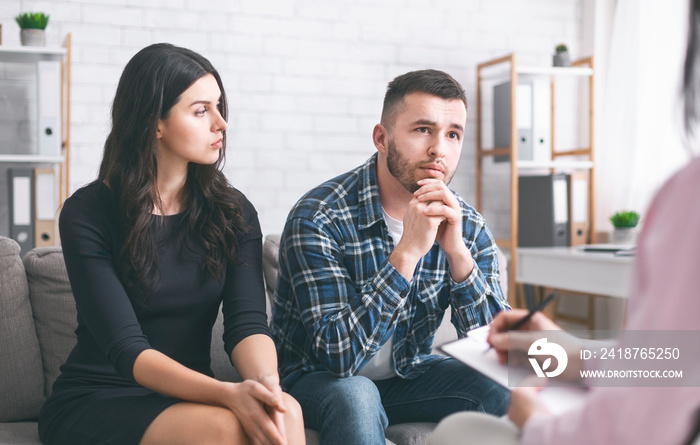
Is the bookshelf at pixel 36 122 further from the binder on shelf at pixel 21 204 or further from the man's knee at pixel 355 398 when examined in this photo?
the man's knee at pixel 355 398

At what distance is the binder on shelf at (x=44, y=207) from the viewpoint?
2852 mm

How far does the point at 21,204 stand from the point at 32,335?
1.37 m

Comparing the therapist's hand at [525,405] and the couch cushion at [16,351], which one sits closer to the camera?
the therapist's hand at [525,405]

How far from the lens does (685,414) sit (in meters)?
0.53

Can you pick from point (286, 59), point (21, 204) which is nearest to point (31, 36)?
point (21, 204)

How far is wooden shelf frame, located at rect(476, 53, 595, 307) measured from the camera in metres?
3.31

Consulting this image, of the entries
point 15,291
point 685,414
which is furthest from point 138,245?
point 685,414

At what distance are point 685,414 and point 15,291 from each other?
1522 millimetres

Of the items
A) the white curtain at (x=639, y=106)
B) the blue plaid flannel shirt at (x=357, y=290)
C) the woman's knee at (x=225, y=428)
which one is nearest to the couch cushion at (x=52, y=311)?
the blue plaid flannel shirt at (x=357, y=290)

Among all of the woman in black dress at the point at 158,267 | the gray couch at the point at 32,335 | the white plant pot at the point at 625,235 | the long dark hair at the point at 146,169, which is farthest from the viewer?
the white plant pot at the point at 625,235

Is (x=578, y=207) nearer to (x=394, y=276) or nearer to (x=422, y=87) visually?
(x=422, y=87)

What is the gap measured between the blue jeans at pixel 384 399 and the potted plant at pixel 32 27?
2.07 meters

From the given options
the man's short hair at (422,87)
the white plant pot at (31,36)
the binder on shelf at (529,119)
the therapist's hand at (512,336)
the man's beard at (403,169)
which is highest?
the white plant pot at (31,36)

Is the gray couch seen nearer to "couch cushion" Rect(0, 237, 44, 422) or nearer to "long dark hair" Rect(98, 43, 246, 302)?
"couch cushion" Rect(0, 237, 44, 422)
